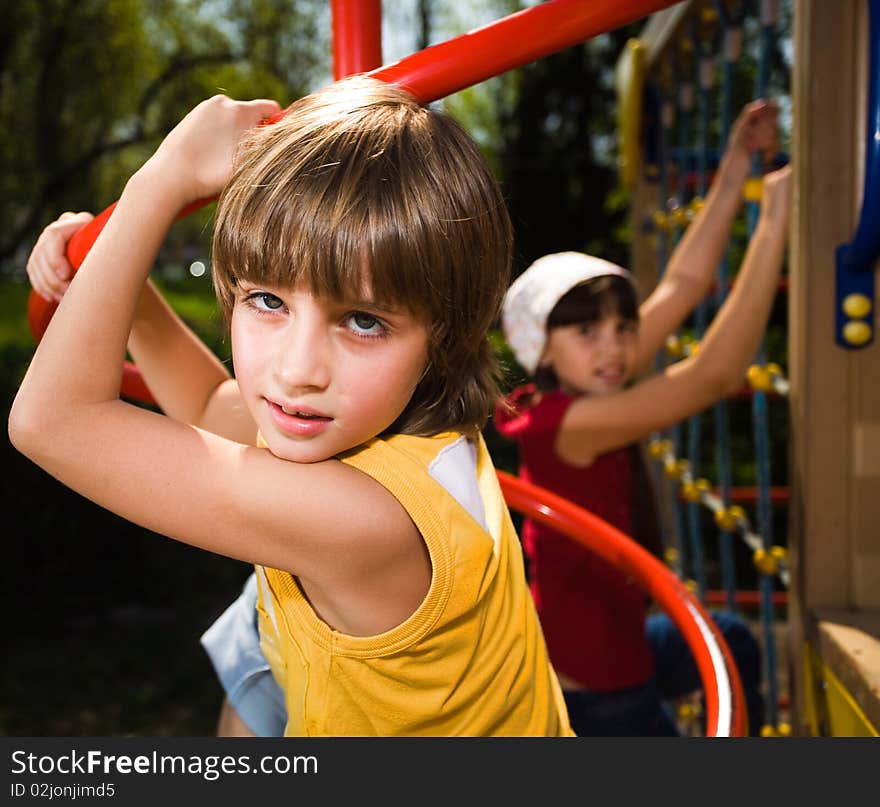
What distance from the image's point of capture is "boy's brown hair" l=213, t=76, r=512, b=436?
998 mm

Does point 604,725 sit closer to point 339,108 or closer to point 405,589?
point 405,589

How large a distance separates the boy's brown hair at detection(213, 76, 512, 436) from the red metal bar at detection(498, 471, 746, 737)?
2.20 feet

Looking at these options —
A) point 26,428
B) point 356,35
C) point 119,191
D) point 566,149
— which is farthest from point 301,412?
point 566,149

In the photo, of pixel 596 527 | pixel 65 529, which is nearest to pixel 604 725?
pixel 596 527

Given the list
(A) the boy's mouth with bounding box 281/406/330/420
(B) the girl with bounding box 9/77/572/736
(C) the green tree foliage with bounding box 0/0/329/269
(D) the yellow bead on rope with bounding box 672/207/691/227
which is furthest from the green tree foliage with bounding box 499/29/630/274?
(A) the boy's mouth with bounding box 281/406/330/420

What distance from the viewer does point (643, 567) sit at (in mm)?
1759

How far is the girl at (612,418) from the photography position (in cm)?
221

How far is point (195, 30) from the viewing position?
15492 mm

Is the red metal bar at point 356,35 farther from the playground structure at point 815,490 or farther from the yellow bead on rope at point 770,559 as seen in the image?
the yellow bead on rope at point 770,559

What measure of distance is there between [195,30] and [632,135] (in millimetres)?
12902

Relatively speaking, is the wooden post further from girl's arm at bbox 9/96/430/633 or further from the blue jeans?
girl's arm at bbox 9/96/430/633

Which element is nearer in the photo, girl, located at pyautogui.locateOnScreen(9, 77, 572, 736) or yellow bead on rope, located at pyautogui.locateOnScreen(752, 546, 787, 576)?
girl, located at pyautogui.locateOnScreen(9, 77, 572, 736)

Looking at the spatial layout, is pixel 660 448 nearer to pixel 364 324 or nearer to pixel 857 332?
pixel 857 332

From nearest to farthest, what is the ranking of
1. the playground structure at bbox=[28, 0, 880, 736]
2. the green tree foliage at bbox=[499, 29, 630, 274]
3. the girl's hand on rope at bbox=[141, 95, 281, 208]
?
1. the girl's hand on rope at bbox=[141, 95, 281, 208]
2. the playground structure at bbox=[28, 0, 880, 736]
3. the green tree foliage at bbox=[499, 29, 630, 274]
